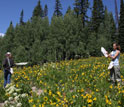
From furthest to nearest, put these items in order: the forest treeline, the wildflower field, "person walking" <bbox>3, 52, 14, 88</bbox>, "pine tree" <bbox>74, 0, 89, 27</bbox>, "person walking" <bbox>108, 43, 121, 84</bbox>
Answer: "pine tree" <bbox>74, 0, 89, 27</bbox>, the forest treeline, "person walking" <bbox>3, 52, 14, 88</bbox>, "person walking" <bbox>108, 43, 121, 84</bbox>, the wildflower field

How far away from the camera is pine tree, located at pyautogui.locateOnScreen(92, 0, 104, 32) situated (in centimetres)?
3784

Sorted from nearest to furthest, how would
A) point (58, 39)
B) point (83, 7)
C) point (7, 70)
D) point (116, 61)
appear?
1. point (116, 61)
2. point (7, 70)
3. point (58, 39)
4. point (83, 7)

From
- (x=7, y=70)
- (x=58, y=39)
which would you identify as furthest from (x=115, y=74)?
(x=58, y=39)

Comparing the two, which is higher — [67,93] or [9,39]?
[9,39]

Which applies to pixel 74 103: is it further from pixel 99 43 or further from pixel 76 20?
pixel 99 43

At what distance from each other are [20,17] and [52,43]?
42270mm

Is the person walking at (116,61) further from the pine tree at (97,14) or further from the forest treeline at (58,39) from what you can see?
the pine tree at (97,14)

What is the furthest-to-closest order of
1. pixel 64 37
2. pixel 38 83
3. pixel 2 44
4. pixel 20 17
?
pixel 20 17 → pixel 2 44 → pixel 64 37 → pixel 38 83

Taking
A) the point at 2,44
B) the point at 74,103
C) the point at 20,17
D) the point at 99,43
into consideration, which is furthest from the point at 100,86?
the point at 20,17

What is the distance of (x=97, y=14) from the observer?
3884 cm

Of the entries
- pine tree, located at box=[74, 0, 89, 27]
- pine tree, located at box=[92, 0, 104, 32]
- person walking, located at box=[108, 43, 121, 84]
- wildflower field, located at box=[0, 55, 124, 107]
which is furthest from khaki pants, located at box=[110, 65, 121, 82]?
pine tree, located at box=[92, 0, 104, 32]

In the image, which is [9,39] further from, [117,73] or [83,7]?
[117,73]

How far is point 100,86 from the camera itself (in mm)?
5465

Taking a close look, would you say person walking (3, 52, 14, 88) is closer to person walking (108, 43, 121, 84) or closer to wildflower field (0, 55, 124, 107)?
wildflower field (0, 55, 124, 107)
